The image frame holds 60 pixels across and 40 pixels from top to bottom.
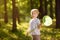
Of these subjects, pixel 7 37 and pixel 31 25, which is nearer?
pixel 31 25

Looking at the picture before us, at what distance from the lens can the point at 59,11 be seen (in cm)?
1895

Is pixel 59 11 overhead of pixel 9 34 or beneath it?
overhead

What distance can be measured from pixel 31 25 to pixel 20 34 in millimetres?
8401

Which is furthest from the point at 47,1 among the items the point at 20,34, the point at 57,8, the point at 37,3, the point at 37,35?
the point at 37,35

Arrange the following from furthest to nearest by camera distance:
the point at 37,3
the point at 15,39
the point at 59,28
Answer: the point at 37,3, the point at 59,28, the point at 15,39

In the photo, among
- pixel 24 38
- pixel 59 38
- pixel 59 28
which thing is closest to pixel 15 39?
pixel 24 38

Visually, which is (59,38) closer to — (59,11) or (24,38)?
(24,38)

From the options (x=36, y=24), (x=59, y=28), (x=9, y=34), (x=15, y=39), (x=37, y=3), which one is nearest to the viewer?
(x=36, y=24)

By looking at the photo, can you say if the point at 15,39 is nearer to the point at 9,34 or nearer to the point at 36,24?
the point at 9,34

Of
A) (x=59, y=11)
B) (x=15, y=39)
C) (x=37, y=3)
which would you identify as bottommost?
(x=15, y=39)

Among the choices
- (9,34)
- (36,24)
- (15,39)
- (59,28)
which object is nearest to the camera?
(36,24)

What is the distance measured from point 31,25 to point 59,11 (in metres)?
12.3

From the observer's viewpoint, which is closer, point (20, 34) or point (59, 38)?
point (59, 38)

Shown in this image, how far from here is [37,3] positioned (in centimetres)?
3191
